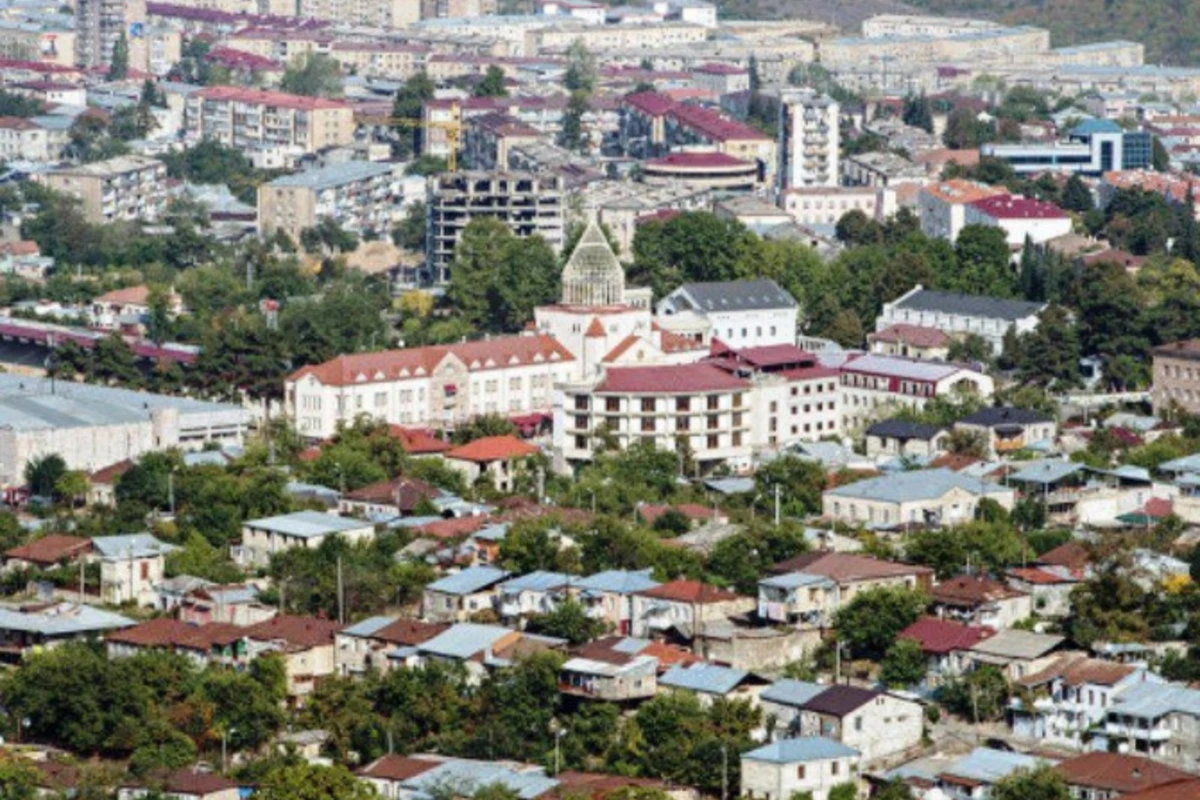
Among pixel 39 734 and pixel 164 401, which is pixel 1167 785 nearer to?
pixel 39 734


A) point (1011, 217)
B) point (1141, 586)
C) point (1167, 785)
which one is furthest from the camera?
point (1011, 217)

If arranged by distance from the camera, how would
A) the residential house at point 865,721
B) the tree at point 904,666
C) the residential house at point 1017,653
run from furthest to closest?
the tree at point 904,666, the residential house at point 1017,653, the residential house at point 865,721

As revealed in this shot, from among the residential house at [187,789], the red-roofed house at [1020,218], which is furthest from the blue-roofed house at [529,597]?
the red-roofed house at [1020,218]

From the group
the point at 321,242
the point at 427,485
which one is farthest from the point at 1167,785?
the point at 321,242

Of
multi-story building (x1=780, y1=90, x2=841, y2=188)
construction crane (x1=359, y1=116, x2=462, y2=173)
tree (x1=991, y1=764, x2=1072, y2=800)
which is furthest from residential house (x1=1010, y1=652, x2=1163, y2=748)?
construction crane (x1=359, y1=116, x2=462, y2=173)

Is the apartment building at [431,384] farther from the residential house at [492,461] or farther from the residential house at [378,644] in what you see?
the residential house at [378,644]

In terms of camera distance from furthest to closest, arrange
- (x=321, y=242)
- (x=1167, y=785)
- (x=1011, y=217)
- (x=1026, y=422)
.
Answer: (x=321, y=242)
(x=1011, y=217)
(x=1026, y=422)
(x=1167, y=785)

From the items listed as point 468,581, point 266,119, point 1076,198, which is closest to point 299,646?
point 468,581
